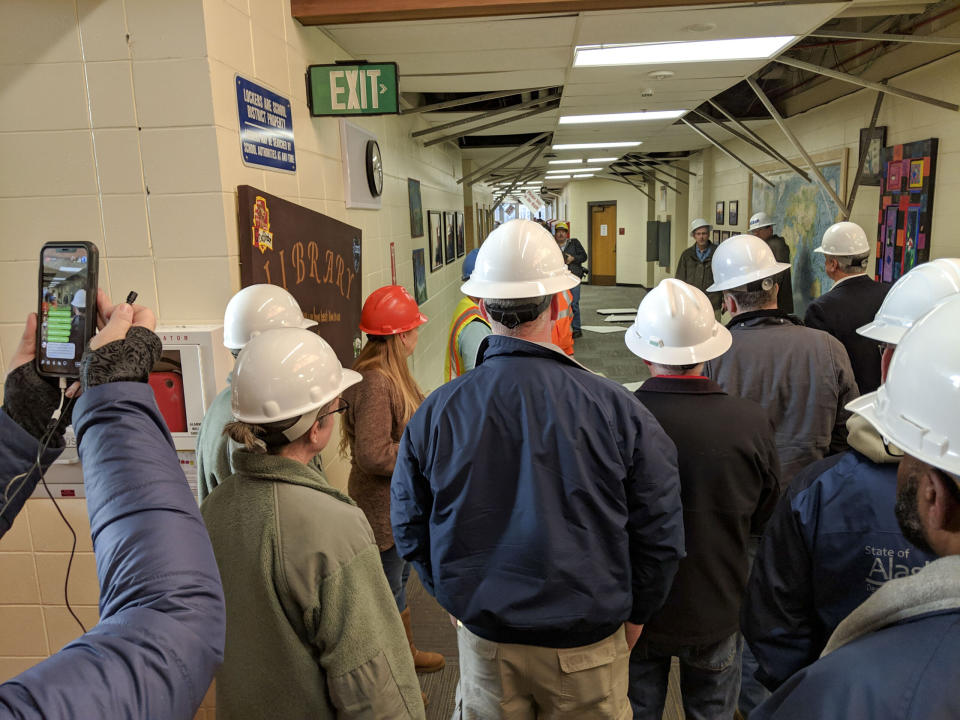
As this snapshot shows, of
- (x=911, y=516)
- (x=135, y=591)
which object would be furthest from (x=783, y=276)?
(x=135, y=591)

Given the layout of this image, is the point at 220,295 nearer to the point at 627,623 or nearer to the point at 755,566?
the point at 627,623

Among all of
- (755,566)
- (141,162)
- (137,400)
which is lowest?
(755,566)

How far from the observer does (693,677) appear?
2031 mm

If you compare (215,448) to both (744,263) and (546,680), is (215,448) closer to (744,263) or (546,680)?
(546,680)

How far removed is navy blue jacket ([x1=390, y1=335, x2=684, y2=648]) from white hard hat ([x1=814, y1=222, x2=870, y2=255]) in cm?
249

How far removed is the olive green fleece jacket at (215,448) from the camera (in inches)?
74.6

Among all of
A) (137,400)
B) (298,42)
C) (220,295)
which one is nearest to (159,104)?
(220,295)

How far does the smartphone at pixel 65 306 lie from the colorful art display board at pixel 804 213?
256 inches

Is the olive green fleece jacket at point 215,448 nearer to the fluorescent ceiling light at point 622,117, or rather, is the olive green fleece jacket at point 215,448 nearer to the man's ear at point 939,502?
the man's ear at point 939,502

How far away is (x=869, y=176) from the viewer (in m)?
5.48

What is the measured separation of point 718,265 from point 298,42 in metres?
2.20

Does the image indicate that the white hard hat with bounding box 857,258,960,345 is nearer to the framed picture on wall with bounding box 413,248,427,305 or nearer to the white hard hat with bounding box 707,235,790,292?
the white hard hat with bounding box 707,235,790,292

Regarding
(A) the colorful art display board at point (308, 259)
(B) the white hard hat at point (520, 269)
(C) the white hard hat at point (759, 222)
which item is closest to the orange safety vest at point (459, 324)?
(A) the colorful art display board at point (308, 259)

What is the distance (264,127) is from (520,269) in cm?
137
